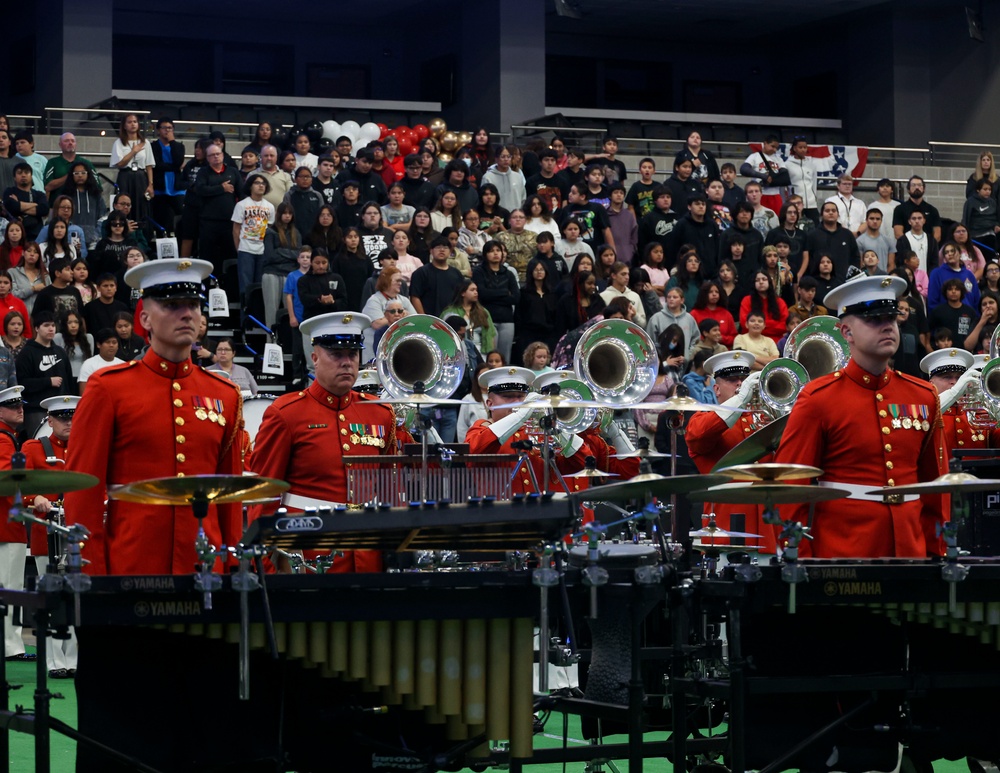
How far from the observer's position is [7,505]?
11.1 metres

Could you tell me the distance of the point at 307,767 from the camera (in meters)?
6.16

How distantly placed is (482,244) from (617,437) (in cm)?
491

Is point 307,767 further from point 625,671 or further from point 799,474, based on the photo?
point 799,474

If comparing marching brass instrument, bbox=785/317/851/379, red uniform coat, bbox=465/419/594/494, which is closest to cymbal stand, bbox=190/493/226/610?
red uniform coat, bbox=465/419/594/494

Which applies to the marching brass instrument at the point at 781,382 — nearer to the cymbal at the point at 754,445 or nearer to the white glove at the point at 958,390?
the white glove at the point at 958,390

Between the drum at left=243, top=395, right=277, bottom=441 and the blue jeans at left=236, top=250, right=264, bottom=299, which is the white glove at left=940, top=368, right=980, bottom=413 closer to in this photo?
the drum at left=243, top=395, right=277, bottom=441

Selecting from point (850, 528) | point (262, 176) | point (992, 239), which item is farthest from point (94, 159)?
A: point (850, 528)

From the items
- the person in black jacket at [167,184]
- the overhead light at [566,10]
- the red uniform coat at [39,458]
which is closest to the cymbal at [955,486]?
the red uniform coat at [39,458]

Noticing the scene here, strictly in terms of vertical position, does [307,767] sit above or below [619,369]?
below

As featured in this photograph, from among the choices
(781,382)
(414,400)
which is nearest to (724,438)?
(781,382)

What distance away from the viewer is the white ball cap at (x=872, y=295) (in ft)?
22.4

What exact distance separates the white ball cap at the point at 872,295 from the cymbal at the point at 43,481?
10.2 ft

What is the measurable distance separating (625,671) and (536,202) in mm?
10812

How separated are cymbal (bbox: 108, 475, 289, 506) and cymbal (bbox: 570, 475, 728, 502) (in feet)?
3.54
